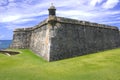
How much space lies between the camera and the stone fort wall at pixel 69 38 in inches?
819

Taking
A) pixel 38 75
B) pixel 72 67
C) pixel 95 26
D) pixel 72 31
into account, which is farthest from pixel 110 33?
pixel 38 75

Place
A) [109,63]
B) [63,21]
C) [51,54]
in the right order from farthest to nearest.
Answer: [63,21] → [51,54] → [109,63]

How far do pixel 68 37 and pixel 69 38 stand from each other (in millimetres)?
183

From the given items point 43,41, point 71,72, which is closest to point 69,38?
point 43,41

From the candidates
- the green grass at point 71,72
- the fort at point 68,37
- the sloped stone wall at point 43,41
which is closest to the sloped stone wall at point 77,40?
the fort at point 68,37

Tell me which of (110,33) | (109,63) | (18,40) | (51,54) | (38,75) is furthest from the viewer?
(18,40)

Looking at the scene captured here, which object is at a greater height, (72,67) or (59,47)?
(59,47)

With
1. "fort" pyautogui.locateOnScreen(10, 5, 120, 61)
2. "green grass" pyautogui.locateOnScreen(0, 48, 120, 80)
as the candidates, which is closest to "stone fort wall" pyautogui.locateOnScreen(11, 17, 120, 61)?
"fort" pyautogui.locateOnScreen(10, 5, 120, 61)

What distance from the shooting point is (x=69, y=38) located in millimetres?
22344

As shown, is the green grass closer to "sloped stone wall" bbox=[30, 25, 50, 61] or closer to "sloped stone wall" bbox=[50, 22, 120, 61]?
"sloped stone wall" bbox=[50, 22, 120, 61]

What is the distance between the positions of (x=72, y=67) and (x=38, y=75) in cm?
350

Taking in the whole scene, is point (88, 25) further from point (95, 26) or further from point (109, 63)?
point (109, 63)

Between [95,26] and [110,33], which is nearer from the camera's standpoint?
[95,26]

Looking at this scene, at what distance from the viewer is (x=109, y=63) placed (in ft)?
59.5
